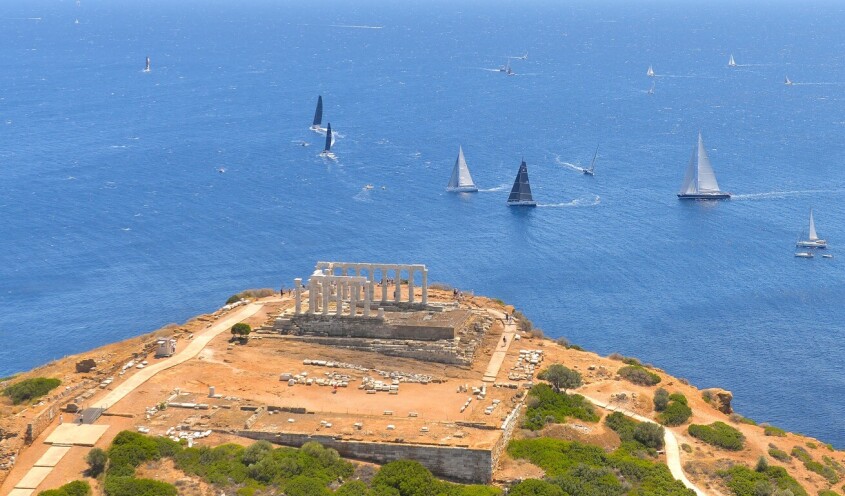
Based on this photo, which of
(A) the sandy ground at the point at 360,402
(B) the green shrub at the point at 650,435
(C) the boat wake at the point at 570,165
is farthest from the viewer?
(C) the boat wake at the point at 570,165

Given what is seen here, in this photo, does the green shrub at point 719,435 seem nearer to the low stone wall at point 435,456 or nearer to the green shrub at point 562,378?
the green shrub at point 562,378

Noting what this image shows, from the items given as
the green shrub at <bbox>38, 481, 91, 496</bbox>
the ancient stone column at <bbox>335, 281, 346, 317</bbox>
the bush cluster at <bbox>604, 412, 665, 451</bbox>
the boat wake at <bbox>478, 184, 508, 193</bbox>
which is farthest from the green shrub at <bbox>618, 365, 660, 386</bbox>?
the boat wake at <bbox>478, 184, 508, 193</bbox>

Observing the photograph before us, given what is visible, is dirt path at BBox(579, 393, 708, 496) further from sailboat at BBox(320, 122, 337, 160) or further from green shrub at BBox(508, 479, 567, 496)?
sailboat at BBox(320, 122, 337, 160)

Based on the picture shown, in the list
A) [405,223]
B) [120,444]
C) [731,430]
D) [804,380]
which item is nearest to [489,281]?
[405,223]

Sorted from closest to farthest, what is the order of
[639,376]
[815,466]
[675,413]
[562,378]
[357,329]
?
[815,466] → [675,413] → [562,378] → [639,376] → [357,329]

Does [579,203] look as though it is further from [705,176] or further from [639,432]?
[639,432]

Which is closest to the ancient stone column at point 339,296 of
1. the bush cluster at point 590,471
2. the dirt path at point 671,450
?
the dirt path at point 671,450

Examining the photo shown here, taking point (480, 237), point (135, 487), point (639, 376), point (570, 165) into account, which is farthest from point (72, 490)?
point (570, 165)
